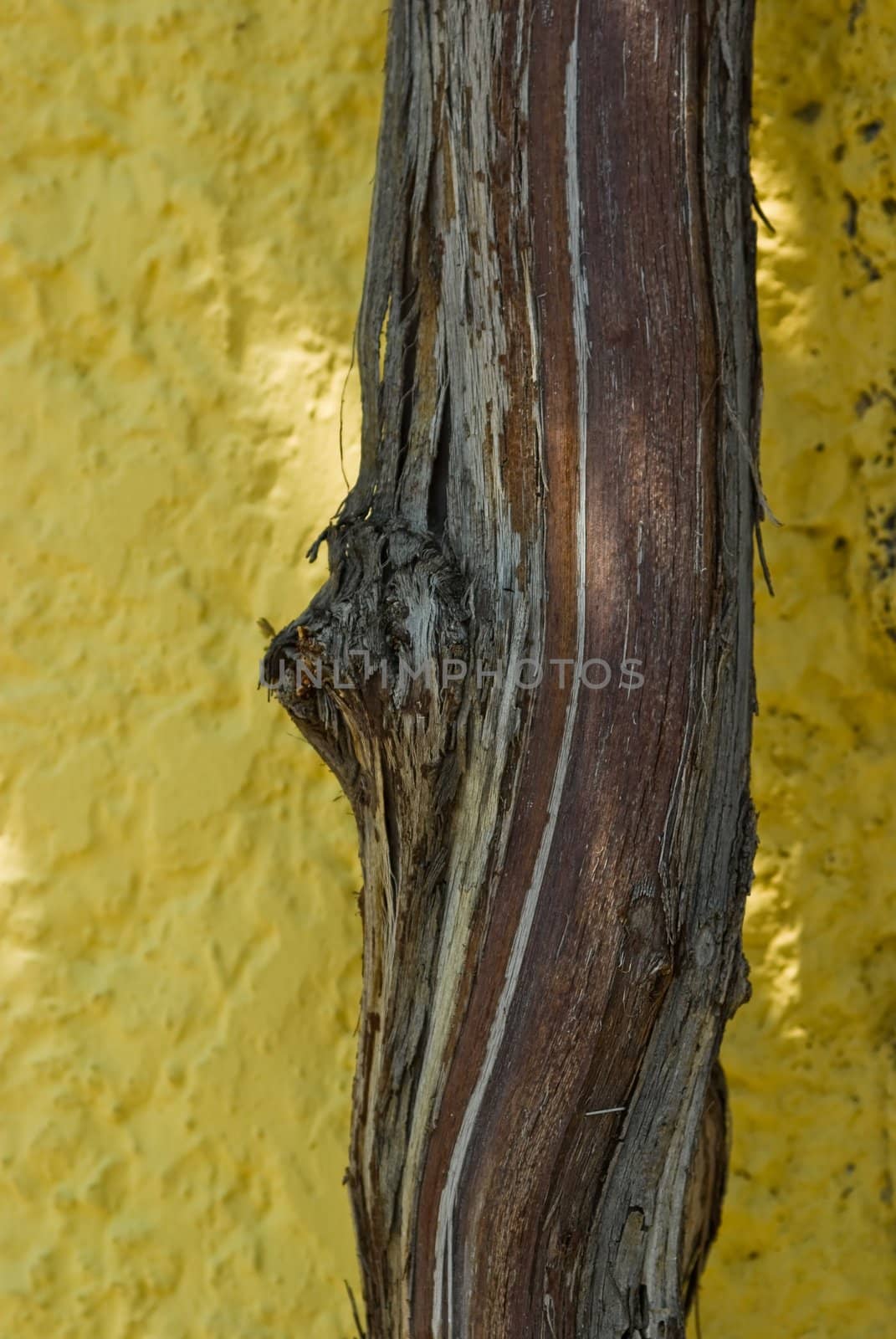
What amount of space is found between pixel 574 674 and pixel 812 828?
0.51 m

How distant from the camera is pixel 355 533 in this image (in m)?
0.92

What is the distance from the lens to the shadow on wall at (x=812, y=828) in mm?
1243

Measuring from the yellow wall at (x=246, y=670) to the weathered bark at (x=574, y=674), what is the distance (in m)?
0.36

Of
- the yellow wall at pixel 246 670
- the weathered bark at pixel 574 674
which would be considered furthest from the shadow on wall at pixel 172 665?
the weathered bark at pixel 574 674

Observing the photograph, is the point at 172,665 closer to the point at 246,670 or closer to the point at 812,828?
the point at 246,670

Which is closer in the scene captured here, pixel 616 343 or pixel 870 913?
pixel 616 343

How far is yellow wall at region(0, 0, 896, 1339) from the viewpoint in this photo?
4.00 feet

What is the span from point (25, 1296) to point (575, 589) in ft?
2.81

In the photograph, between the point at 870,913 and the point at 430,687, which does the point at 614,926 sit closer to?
the point at 430,687

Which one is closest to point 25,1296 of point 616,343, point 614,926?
point 614,926

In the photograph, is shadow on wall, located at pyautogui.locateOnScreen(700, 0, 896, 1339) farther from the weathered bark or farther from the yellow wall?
the weathered bark

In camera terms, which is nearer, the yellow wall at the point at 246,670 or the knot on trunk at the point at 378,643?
the knot on trunk at the point at 378,643

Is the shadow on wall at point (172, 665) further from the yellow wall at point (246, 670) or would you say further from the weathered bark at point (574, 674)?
the weathered bark at point (574, 674)

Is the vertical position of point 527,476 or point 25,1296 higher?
point 527,476
